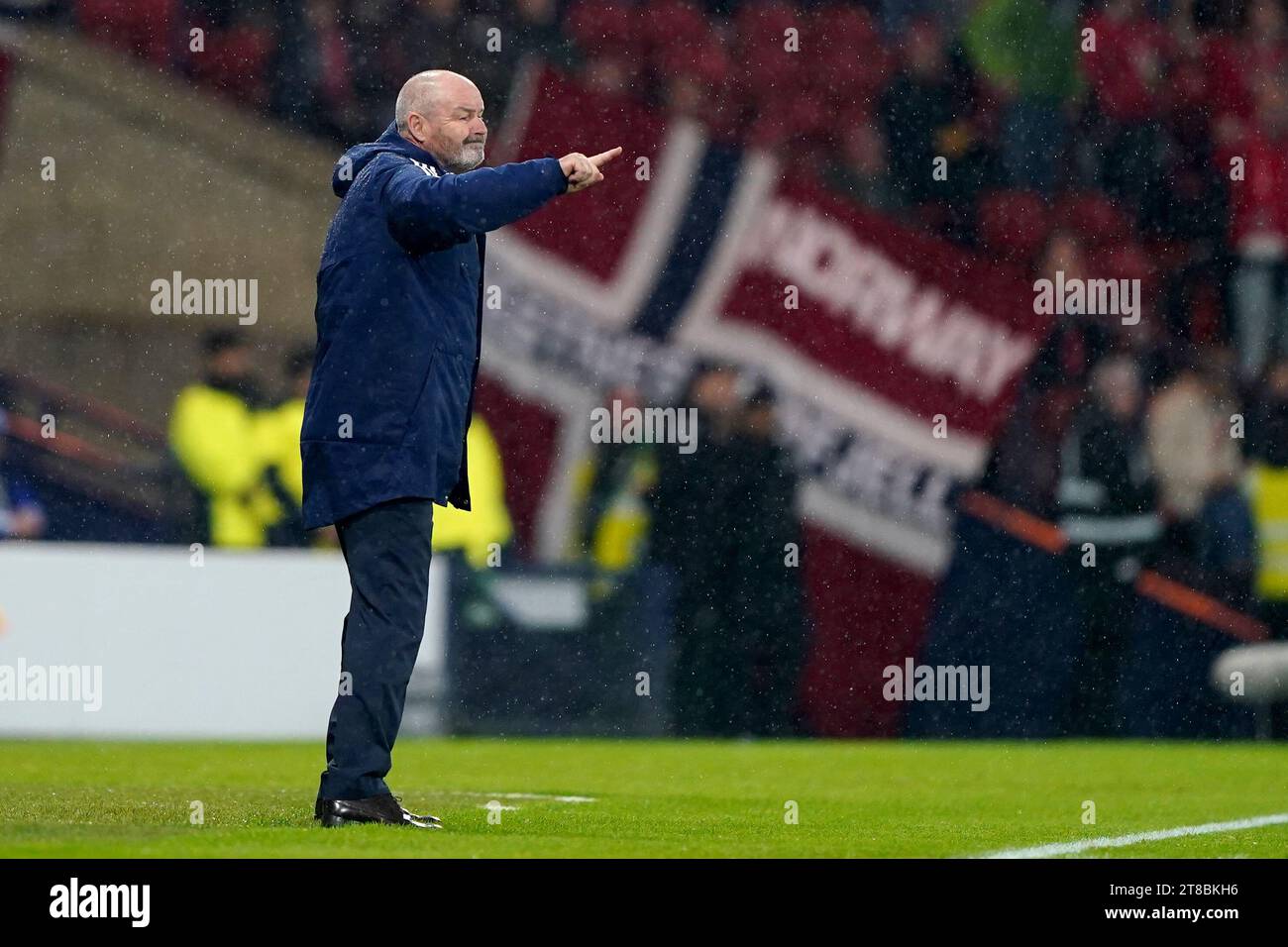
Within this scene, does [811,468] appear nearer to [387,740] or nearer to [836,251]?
[836,251]

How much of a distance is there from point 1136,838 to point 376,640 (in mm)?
2240

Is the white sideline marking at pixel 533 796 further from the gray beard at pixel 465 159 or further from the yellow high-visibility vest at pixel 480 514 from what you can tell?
the yellow high-visibility vest at pixel 480 514

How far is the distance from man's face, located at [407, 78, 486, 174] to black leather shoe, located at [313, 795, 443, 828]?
176 cm

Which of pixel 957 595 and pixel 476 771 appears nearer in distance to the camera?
pixel 476 771

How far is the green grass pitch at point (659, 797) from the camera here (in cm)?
614

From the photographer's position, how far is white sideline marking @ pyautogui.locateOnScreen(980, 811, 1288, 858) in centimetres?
631

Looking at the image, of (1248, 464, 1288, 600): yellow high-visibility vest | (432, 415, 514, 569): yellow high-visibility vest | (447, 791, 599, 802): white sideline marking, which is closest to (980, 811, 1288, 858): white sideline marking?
(447, 791, 599, 802): white sideline marking

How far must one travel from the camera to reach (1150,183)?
15.9 metres

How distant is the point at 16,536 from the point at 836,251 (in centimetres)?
507

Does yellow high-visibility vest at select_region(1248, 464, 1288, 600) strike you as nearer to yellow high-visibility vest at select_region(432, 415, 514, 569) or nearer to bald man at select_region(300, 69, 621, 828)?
yellow high-visibility vest at select_region(432, 415, 514, 569)

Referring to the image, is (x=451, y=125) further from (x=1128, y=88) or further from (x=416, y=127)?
(x=1128, y=88)

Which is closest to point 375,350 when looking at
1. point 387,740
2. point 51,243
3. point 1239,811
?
point 387,740

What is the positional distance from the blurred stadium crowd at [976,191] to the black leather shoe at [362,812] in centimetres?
638

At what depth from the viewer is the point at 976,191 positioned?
1561 centimetres
